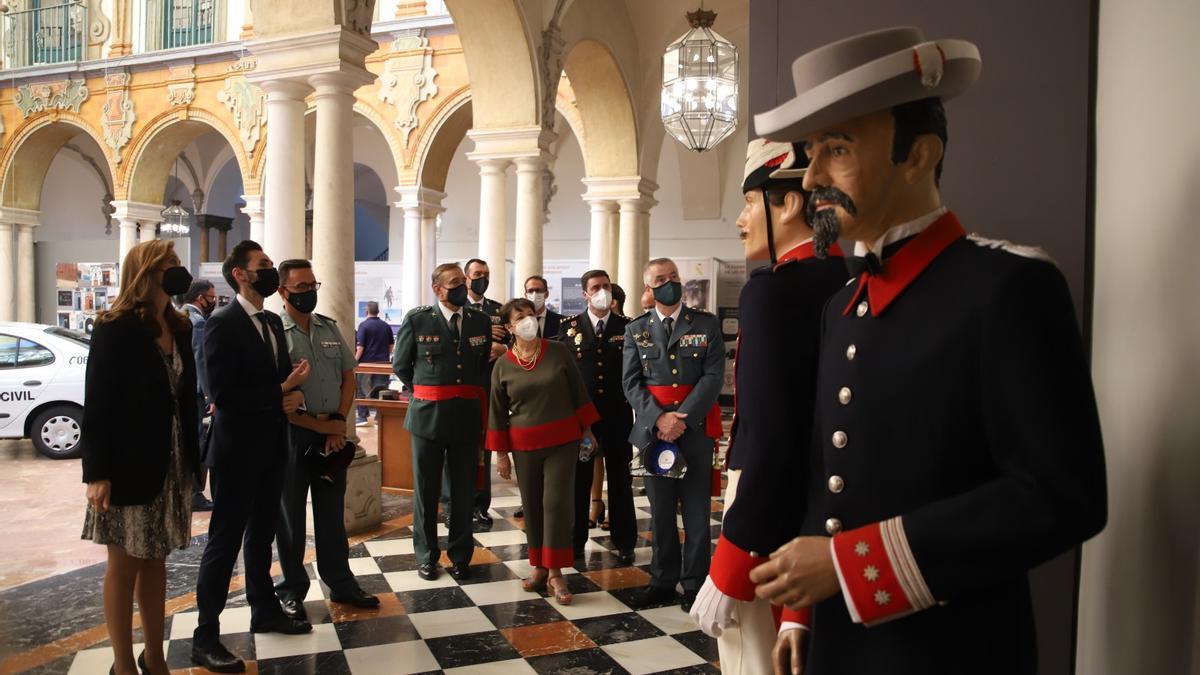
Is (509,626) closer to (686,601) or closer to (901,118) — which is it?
(686,601)

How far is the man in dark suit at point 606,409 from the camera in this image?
487cm

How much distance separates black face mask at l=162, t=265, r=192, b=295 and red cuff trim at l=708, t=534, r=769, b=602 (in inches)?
88.4

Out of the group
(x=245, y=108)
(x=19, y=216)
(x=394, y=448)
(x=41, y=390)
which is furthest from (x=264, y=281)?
(x=19, y=216)

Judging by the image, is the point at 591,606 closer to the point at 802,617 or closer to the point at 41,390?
the point at 802,617

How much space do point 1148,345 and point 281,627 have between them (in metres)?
3.42

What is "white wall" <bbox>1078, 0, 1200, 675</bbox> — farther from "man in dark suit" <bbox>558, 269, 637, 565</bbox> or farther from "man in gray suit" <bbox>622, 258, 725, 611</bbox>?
"man in dark suit" <bbox>558, 269, 637, 565</bbox>

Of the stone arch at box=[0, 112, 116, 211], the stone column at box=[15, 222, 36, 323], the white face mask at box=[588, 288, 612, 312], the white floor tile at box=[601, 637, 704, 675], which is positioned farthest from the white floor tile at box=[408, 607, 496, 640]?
the stone column at box=[15, 222, 36, 323]

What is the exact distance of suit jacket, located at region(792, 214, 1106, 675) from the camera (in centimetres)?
101

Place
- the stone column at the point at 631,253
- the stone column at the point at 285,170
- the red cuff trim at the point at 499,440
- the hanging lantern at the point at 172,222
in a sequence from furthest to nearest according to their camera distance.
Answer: the hanging lantern at the point at 172,222 < the stone column at the point at 631,253 < the stone column at the point at 285,170 < the red cuff trim at the point at 499,440

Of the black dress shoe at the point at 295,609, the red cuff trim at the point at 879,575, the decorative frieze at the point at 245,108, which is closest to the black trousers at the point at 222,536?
the black dress shoe at the point at 295,609

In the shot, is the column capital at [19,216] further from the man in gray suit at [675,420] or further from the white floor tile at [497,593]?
the man in gray suit at [675,420]

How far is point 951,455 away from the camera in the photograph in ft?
3.74

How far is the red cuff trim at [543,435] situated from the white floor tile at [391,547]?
1.28 meters

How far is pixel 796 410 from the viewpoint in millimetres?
1622
